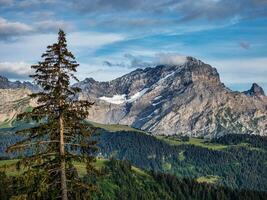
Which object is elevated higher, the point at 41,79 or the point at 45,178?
the point at 41,79

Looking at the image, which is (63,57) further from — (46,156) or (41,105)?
(46,156)

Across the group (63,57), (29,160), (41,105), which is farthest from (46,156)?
(63,57)

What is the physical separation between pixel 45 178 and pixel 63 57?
27.7 ft

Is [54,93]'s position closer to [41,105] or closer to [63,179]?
[41,105]

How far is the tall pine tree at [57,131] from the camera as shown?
114 feet

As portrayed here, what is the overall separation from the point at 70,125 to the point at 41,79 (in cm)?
379

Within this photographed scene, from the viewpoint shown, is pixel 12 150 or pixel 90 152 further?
pixel 90 152

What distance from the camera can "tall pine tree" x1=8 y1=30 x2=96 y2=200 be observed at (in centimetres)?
3478

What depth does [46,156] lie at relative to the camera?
35.1m

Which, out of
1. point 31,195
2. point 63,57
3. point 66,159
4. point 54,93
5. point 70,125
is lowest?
point 31,195

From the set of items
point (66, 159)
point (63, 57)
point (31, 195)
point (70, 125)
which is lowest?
point (31, 195)

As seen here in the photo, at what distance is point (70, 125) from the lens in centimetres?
3575

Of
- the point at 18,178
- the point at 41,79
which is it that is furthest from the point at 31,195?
the point at 41,79

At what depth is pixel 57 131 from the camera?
3616 cm
